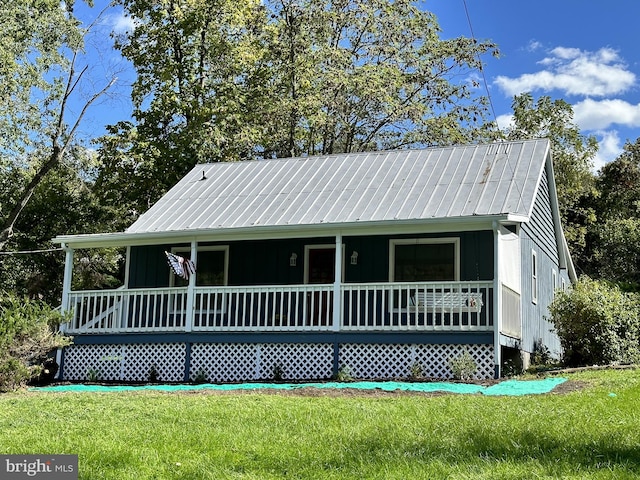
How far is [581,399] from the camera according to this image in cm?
959

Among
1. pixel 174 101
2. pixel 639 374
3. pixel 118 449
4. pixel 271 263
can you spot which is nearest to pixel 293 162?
pixel 271 263

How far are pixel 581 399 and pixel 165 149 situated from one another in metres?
18.8

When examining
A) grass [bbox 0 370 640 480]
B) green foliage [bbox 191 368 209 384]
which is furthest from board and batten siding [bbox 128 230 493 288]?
grass [bbox 0 370 640 480]

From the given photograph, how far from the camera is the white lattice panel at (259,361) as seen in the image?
582 inches

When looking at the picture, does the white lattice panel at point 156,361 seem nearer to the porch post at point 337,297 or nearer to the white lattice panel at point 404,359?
the porch post at point 337,297

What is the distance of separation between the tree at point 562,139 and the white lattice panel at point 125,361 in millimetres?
18456

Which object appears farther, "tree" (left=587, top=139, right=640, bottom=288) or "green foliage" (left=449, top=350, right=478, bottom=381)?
"tree" (left=587, top=139, right=640, bottom=288)

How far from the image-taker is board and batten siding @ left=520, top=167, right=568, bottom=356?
16.5 meters

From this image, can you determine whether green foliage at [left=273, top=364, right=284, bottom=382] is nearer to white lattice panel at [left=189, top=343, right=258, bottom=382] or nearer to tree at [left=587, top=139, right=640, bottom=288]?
white lattice panel at [left=189, top=343, right=258, bottom=382]

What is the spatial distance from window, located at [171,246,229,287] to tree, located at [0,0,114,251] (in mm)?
9356

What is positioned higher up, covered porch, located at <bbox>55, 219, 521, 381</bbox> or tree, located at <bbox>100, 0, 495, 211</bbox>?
tree, located at <bbox>100, 0, 495, 211</bbox>

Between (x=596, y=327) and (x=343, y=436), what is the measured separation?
27.7 ft

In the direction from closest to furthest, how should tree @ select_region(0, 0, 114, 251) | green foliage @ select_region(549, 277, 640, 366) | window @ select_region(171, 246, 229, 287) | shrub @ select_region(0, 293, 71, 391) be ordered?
shrub @ select_region(0, 293, 71, 391)
green foliage @ select_region(549, 277, 640, 366)
window @ select_region(171, 246, 229, 287)
tree @ select_region(0, 0, 114, 251)

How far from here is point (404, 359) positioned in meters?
14.2
